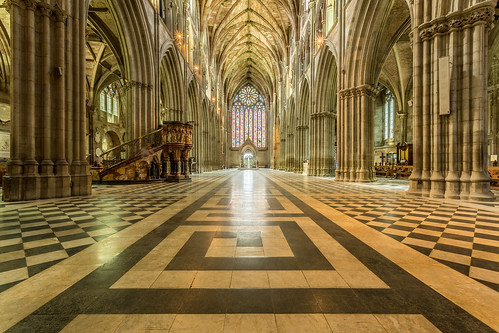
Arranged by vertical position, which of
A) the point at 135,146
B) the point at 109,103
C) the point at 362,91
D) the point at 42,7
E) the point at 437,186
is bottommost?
the point at 437,186

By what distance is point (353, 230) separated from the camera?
3.64 m

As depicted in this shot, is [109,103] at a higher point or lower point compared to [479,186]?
higher

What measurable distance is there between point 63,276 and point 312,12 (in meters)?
24.6

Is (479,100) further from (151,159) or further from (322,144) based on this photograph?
(151,159)

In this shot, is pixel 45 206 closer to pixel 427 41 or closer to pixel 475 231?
pixel 475 231

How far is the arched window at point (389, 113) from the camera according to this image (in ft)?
91.1

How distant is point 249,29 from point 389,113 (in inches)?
1051

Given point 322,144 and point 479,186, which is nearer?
point 479,186

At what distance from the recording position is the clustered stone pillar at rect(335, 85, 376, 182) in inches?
518

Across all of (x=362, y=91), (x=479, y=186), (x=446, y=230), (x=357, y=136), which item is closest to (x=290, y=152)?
(x=357, y=136)

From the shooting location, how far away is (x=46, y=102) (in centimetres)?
696

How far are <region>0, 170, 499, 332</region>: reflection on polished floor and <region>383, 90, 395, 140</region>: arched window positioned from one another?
27.9 meters

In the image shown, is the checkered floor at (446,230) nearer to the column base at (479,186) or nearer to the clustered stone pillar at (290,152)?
the column base at (479,186)

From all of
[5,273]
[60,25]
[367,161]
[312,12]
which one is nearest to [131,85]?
[60,25]
